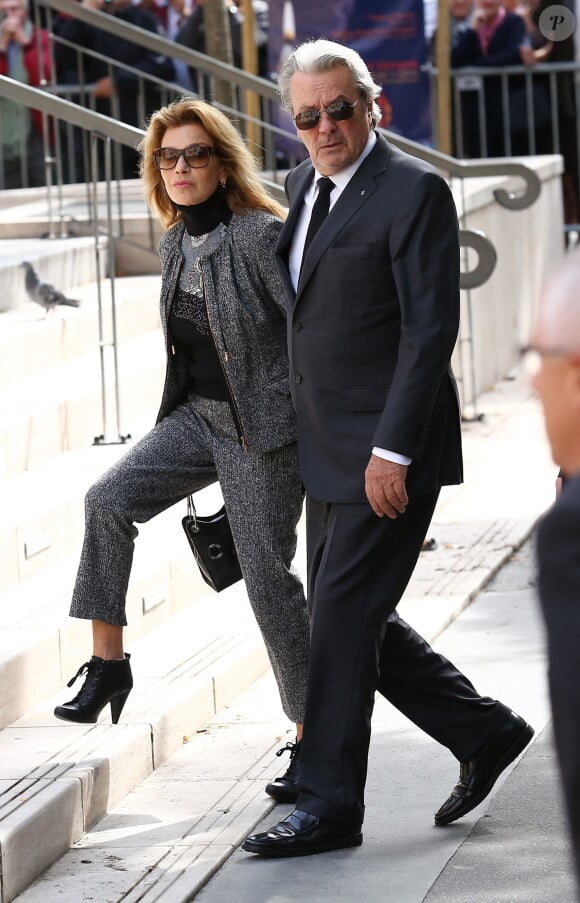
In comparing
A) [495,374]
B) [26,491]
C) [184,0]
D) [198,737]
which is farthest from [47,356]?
[184,0]

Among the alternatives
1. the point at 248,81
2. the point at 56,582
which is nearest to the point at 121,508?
the point at 56,582

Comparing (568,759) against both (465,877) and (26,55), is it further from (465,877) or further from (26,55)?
(26,55)

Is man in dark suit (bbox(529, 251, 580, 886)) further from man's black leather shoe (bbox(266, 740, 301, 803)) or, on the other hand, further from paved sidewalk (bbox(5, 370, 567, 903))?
man's black leather shoe (bbox(266, 740, 301, 803))

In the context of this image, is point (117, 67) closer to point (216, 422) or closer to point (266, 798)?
point (216, 422)

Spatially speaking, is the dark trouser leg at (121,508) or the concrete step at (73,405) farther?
the concrete step at (73,405)

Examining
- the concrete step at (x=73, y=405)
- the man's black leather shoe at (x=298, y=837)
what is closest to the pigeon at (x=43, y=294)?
the concrete step at (x=73, y=405)

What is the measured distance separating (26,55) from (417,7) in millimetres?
2753

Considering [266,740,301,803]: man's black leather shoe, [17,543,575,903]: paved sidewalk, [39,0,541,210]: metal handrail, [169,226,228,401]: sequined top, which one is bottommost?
[17,543,575,903]: paved sidewalk

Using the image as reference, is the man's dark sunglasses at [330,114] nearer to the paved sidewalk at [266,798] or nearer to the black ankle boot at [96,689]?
the paved sidewalk at [266,798]

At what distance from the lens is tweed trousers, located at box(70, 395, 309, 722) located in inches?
186

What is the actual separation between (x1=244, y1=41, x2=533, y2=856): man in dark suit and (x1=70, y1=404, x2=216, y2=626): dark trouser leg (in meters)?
0.42

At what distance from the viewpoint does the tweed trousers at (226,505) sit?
15.5 feet

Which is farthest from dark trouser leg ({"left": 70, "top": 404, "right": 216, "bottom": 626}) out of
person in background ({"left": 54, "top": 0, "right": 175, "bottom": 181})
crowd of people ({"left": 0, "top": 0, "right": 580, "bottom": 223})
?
person in background ({"left": 54, "top": 0, "right": 175, "bottom": 181})

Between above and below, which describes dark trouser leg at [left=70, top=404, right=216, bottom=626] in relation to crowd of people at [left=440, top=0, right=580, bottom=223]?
below
